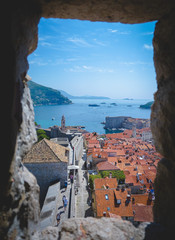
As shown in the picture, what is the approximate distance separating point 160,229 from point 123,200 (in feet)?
39.7

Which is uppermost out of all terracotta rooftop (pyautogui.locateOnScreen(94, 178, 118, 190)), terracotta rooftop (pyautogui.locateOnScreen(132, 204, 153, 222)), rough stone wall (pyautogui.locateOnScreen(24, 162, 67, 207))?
rough stone wall (pyautogui.locateOnScreen(24, 162, 67, 207))

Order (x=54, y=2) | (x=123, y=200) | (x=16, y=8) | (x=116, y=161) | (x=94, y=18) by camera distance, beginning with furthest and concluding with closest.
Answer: (x=116, y=161)
(x=123, y=200)
(x=94, y=18)
(x=54, y=2)
(x=16, y=8)

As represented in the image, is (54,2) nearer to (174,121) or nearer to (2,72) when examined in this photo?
(2,72)

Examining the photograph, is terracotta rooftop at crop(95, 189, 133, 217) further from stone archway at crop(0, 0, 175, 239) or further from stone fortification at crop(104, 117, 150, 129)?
stone fortification at crop(104, 117, 150, 129)

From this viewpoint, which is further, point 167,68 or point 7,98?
point 167,68

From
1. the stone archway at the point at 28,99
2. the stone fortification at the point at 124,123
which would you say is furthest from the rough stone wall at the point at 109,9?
the stone fortification at the point at 124,123

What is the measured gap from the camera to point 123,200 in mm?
13469

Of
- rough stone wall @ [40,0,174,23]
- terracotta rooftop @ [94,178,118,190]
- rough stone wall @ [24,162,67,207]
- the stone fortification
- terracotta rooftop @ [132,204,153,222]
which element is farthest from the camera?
the stone fortification

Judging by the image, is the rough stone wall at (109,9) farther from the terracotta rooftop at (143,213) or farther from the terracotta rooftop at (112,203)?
the terracotta rooftop at (112,203)

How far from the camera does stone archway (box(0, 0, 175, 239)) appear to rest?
5.64ft

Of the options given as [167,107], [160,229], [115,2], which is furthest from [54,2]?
[160,229]

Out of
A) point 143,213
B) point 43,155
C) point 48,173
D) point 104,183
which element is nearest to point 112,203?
point 143,213

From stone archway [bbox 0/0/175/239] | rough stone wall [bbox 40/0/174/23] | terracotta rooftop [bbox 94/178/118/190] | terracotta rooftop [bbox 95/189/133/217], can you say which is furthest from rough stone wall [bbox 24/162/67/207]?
rough stone wall [bbox 40/0/174/23]

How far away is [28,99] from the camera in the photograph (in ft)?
7.35
